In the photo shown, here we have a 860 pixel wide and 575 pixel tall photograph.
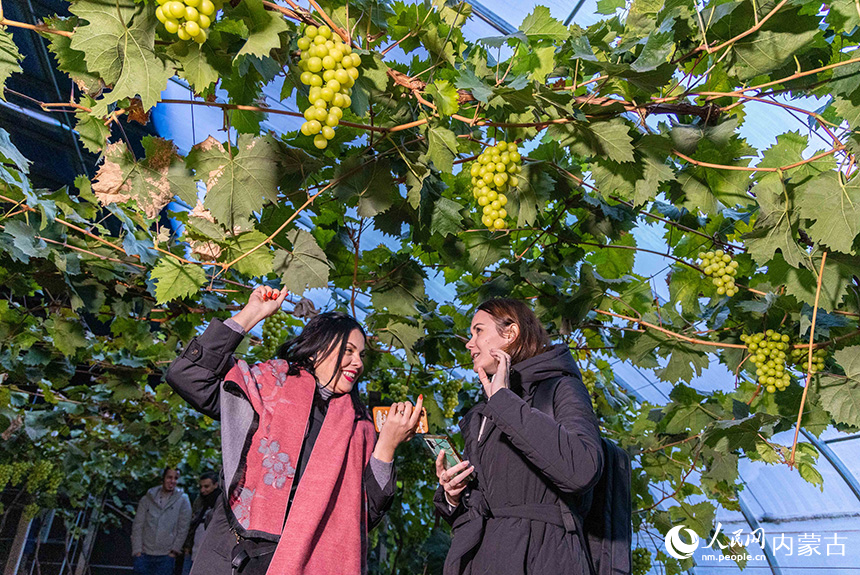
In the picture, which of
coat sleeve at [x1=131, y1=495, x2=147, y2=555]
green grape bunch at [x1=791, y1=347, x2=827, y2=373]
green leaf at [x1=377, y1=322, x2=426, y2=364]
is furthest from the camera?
coat sleeve at [x1=131, y1=495, x2=147, y2=555]

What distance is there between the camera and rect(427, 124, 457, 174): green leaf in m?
1.42

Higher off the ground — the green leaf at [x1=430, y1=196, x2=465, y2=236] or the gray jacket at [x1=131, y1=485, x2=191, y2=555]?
the green leaf at [x1=430, y1=196, x2=465, y2=236]

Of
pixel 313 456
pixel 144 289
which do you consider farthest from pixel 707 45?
pixel 144 289

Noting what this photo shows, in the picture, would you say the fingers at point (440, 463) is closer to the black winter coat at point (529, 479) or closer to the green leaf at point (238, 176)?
the black winter coat at point (529, 479)

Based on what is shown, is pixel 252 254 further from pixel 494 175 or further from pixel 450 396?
pixel 450 396

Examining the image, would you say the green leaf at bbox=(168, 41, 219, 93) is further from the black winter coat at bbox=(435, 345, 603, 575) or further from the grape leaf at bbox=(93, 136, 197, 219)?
the black winter coat at bbox=(435, 345, 603, 575)

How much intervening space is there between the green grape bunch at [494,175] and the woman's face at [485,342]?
0.41 m

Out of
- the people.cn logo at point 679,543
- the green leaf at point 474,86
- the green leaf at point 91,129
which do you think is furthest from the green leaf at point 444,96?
the people.cn logo at point 679,543

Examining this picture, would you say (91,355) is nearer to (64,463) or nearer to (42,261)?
(42,261)

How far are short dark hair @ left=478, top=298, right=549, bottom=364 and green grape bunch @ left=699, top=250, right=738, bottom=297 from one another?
2.62 ft

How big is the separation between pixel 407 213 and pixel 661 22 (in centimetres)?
95

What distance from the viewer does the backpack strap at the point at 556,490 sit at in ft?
4.88

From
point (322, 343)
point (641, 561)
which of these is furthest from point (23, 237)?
point (641, 561)

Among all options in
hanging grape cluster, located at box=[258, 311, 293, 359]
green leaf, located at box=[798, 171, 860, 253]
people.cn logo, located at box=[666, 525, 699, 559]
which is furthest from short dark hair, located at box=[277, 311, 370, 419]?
people.cn logo, located at box=[666, 525, 699, 559]
